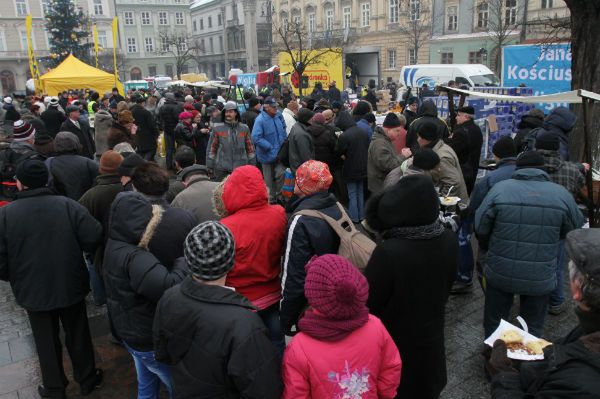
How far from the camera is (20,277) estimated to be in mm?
3398

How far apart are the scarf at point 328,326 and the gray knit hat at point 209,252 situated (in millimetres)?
444

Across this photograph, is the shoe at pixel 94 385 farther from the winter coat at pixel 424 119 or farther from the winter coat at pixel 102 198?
the winter coat at pixel 424 119

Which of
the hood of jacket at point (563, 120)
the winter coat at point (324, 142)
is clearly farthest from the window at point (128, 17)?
the hood of jacket at point (563, 120)

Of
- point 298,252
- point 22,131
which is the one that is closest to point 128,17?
point 22,131

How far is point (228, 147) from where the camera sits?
750 cm

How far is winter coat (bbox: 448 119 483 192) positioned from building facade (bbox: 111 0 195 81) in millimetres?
70398

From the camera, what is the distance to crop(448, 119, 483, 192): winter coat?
6.01m

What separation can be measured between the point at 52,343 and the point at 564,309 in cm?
477

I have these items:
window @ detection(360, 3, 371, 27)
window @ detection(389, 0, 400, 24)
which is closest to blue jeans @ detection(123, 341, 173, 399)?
window @ detection(389, 0, 400, 24)

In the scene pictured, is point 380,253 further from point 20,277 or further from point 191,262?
point 20,277

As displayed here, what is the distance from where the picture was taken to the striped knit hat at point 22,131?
6.74 m

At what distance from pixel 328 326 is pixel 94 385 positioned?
2.78 meters

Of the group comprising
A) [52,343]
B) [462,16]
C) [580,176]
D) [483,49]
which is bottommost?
[52,343]

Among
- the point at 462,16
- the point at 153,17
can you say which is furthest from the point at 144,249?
the point at 153,17
